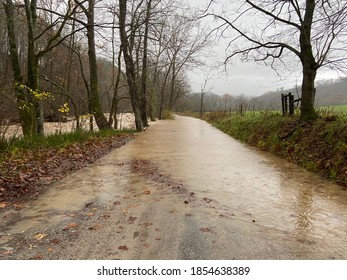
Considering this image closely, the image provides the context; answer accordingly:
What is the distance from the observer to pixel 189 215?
3734 millimetres

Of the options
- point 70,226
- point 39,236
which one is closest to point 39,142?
point 70,226

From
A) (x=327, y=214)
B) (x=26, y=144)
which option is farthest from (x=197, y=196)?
(x=26, y=144)

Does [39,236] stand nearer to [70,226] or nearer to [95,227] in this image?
[70,226]

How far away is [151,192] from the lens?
4.72m

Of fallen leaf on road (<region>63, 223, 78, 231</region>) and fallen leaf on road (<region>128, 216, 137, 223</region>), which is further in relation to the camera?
fallen leaf on road (<region>128, 216, 137, 223</region>)

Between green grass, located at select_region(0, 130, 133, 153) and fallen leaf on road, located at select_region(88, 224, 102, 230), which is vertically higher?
green grass, located at select_region(0, 130, 133, 153)

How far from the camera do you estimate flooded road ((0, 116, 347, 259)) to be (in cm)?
287

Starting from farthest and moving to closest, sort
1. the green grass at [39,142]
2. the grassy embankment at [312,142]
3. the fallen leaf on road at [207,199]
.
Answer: the green grass at [39,142] < the grassy embankment at [312,142] < the fallen leaf on road at [207,199]

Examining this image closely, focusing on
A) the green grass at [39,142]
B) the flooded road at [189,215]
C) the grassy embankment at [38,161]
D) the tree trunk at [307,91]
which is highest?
the tree trunk at [307,91]

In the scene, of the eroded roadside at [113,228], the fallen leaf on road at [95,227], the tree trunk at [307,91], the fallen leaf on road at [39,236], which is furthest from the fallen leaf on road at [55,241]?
the tree trunk at [307,91]

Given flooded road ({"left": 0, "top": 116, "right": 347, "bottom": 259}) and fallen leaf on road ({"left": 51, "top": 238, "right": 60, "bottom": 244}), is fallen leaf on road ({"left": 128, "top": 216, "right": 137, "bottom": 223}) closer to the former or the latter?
flooded road ({"left": 0, "top": 116, "right": 347, "bottom": 259})

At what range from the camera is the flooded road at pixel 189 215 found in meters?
2.87

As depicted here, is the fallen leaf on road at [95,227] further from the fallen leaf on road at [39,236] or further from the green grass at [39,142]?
the green grass at [39,142]

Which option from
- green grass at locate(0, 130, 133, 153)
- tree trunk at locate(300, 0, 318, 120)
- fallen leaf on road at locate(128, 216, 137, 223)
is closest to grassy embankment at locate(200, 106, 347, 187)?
tree trunk at locate(300, 0, 318, 120)
